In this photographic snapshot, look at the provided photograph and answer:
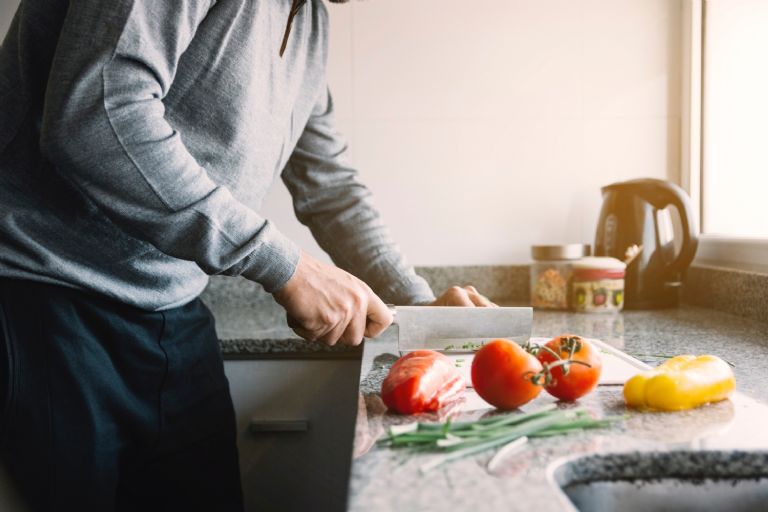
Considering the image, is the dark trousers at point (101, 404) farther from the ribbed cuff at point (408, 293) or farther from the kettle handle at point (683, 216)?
the kettle handle at point (683, 216)

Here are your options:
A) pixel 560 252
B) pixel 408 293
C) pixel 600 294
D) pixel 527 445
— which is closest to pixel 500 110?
pixel 560 252

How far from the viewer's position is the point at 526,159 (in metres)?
1.61

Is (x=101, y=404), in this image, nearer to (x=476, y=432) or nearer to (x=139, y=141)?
(x=139, y=141)

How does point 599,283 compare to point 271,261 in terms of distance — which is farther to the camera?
point 599,283

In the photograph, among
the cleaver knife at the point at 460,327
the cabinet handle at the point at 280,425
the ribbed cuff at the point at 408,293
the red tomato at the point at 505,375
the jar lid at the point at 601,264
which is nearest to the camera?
the red tomato at the point at 505,375

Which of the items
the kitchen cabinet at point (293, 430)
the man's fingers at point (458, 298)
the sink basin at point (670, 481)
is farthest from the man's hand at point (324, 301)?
the kitchen cabinet at point (293, 430)

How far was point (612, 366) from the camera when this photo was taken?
0.82 meters

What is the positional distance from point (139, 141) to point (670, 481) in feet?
1.88

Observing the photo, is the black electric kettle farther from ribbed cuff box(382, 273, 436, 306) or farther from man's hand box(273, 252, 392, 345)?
man's hand box(273, 252, 392, 345)

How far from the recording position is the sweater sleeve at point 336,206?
1.17m

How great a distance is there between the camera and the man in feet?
2.22

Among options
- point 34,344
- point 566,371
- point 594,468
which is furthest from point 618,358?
point 34,344

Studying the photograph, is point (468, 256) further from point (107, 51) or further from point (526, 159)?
point (107, 51)

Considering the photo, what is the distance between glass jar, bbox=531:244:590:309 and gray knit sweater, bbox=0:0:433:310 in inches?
15.6
